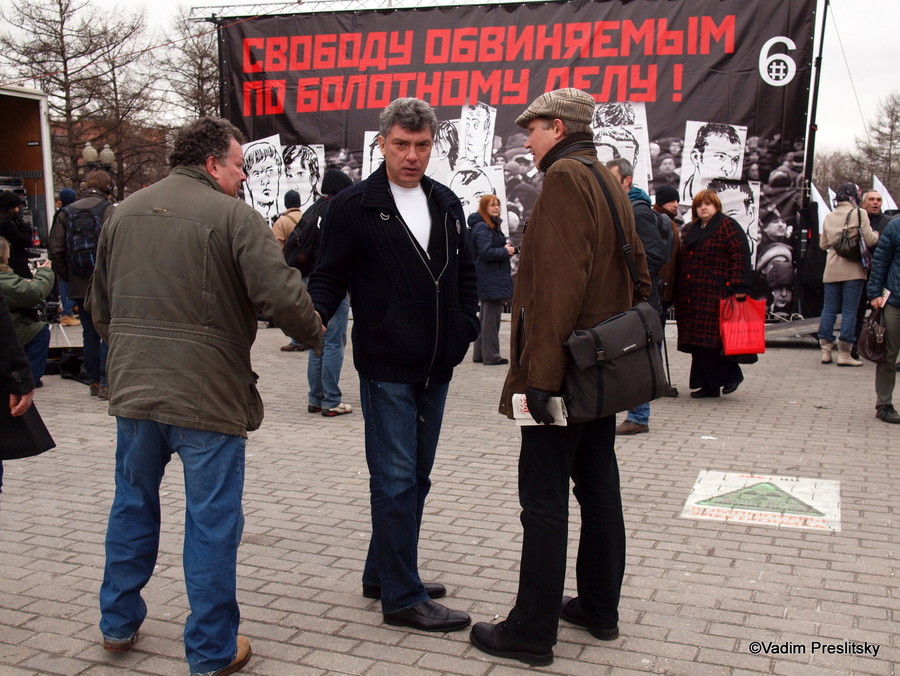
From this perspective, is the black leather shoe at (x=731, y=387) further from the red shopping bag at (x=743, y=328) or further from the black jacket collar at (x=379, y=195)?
the black jacket collar at (x=379, y=195)

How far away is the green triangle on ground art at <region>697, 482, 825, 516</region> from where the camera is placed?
507 centimetres

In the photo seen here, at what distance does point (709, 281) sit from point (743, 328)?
511 millimetres

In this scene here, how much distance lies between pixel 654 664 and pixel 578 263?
4.67ft

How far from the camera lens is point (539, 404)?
307cm

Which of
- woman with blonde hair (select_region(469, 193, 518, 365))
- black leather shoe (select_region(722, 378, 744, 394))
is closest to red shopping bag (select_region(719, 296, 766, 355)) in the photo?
black leather shoe (select_region(722, 378, 744, 394))

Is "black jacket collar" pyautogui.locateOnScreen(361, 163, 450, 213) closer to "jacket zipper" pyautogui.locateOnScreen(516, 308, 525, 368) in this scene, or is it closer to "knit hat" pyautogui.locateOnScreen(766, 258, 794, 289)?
"jacket zipper" pyautogui.locateOnScreen(516, 308, 525, 368)

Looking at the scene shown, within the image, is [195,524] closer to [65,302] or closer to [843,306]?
Answer: [843,306]

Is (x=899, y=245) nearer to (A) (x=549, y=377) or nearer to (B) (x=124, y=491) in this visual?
(A) (x=549, y=377)

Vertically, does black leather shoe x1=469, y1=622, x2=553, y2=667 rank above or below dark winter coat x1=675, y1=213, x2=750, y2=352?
below

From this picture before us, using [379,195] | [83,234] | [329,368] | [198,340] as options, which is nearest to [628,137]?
[329,368]

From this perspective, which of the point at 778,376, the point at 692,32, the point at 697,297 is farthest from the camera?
the point at 692,32

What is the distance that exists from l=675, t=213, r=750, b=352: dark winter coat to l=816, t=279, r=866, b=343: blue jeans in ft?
9.08

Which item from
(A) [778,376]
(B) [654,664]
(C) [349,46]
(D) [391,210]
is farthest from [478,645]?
(C) [349,46]

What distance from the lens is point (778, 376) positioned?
9750 mm
